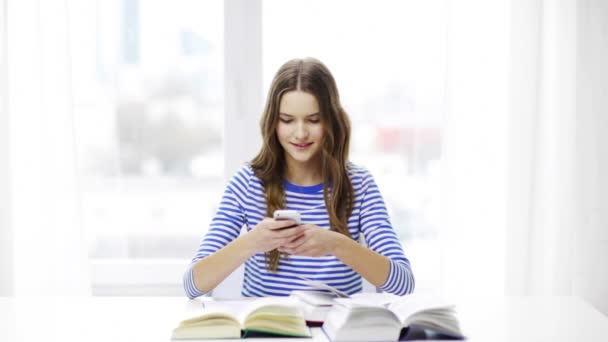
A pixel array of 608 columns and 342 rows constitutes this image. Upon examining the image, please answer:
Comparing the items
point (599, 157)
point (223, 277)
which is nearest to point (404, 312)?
point (223, 277)

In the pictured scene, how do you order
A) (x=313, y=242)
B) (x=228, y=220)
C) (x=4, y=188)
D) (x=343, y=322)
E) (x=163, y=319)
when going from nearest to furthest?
(x=343, y=322)
(x=163, y=319)
(x=313, y=242)
(x=228, y=220)
(x=4, y=188)

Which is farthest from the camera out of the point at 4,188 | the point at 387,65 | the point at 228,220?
the point at 387,65

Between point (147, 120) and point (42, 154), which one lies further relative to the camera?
point (147, 120)

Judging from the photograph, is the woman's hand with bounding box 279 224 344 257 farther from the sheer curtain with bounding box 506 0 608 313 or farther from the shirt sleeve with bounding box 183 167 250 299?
the sheer curtain with bounding box 506 0 608 313

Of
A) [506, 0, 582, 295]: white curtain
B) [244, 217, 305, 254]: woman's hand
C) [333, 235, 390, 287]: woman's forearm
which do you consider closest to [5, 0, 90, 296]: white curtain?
[244, 217, 305, 254]: woman's hand

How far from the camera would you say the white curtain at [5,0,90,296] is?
276cm

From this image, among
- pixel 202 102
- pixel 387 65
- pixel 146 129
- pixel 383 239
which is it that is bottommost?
pixel 383 239

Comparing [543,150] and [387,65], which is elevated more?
[387,65]

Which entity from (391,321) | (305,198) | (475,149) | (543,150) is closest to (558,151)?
(543,150)

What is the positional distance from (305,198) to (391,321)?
2.10ft

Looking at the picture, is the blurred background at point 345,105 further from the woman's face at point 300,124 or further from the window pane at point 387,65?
the woman's face at point 300,124

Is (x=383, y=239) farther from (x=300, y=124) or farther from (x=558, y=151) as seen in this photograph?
(x=558, y=151)

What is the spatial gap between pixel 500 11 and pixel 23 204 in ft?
6.15

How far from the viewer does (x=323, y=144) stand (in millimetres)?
2129
